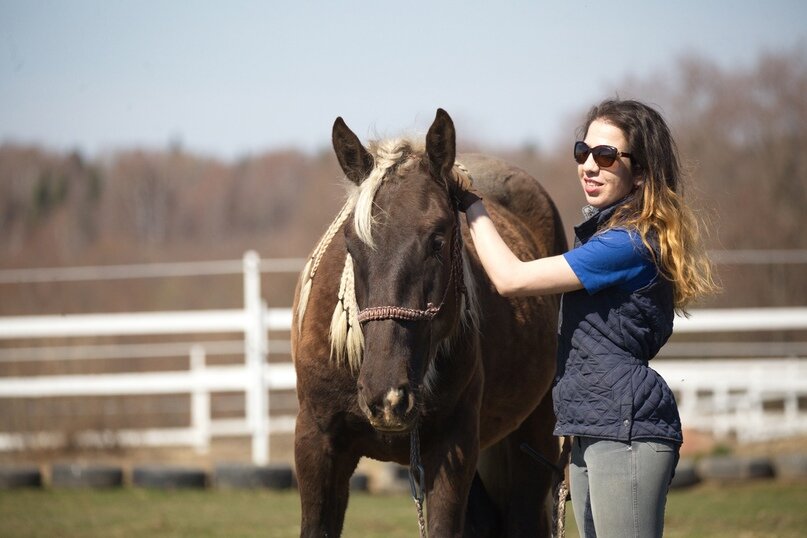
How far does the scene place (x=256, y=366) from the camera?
31.6 feet

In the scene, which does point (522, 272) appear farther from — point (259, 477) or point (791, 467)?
point (791, 467)

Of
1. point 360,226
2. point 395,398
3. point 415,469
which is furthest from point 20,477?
point 395,398

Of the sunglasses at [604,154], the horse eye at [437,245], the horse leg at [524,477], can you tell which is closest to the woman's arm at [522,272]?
the horse eye at [437,245]

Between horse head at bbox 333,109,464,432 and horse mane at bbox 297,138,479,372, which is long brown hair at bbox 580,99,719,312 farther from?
horse mane at bbox 297,138,479,372

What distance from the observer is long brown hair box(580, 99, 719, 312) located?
116 inches

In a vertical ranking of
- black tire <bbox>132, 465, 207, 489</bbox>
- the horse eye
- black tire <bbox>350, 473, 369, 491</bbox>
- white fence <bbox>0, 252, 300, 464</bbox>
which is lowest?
black tire <bbox>350, 473, 369, 491</bbox>

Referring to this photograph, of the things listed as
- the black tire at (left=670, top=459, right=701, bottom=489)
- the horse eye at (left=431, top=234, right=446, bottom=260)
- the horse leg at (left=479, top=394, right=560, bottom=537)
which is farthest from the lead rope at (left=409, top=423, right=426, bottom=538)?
the black tire at (left=670, top=459, right=701, bottom=489)

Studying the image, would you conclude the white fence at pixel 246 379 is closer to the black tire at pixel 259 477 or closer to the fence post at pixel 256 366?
the fence post at pixel 256 366

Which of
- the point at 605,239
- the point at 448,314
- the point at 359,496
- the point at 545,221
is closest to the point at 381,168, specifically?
the point at 448,314

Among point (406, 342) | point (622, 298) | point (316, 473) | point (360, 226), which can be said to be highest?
point (360, 226)

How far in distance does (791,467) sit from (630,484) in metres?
6.49

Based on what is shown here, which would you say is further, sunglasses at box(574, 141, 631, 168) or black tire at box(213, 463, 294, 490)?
black tire at box(213, 463, 294, 490)

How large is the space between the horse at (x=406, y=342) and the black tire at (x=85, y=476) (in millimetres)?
5130

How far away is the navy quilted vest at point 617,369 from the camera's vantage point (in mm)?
2881
